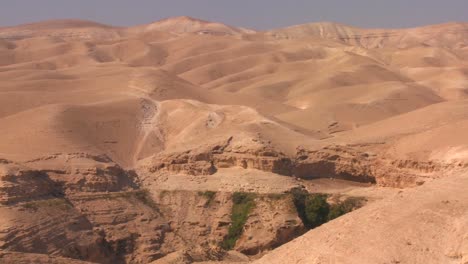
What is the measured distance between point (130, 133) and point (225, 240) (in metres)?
13.2

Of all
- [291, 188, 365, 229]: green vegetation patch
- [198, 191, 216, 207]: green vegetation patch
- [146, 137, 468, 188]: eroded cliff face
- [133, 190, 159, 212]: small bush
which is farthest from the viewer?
[146, 137, 468, 188]: eroded cliff face

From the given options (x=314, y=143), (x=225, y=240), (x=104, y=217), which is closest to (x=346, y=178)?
(x=314, y=143)

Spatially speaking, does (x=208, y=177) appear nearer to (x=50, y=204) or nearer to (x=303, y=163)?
(x=303, y=163)

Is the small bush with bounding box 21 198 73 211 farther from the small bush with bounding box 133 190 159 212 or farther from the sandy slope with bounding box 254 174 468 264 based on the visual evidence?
the sandy slope with bounding box 254 174 468 264

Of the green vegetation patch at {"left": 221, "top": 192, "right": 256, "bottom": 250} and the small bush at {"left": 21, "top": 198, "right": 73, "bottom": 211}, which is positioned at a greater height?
the small bush at {"left": 21, "top": 198, "right": 73, "bottom": 211}

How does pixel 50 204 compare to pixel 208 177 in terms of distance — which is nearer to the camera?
pixel 50 204

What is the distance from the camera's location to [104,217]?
2847cm

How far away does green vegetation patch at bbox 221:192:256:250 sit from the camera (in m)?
29.2

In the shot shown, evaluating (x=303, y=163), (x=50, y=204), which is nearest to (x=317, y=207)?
(x=303, y=163)

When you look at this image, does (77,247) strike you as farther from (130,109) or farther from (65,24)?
(65,24)

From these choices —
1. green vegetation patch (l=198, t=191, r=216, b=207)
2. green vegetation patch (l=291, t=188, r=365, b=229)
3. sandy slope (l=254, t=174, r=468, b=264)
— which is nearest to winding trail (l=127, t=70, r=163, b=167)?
green vegetation patch (l=198, t=191, r=216, b=207)

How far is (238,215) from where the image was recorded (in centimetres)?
2983

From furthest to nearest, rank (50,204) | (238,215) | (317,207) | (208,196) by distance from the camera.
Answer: (208,196), (238,215), (317,207), (50,204)

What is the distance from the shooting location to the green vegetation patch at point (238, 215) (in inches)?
1150
